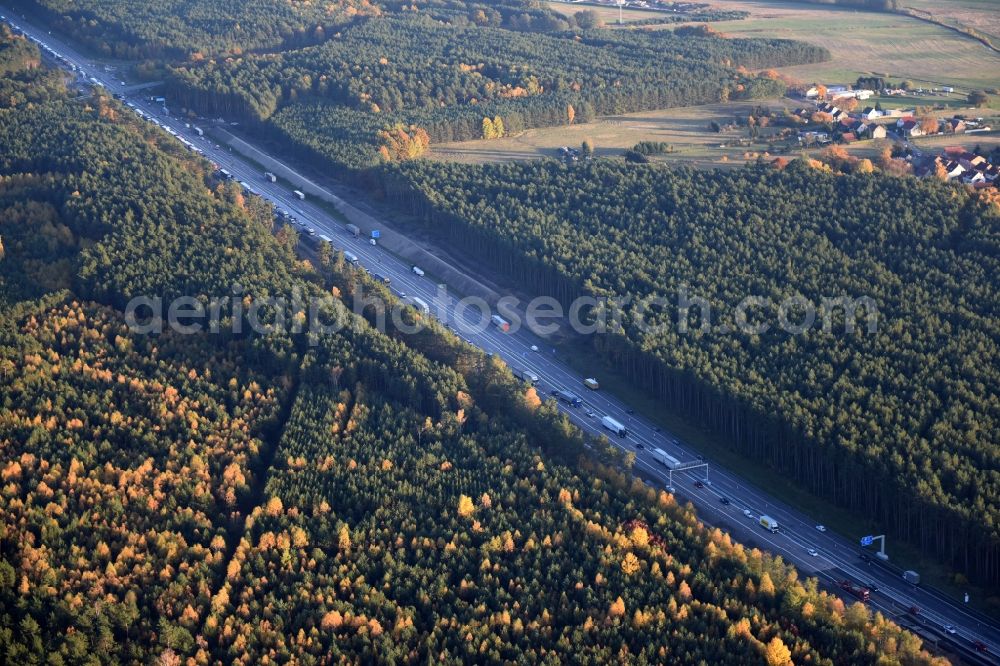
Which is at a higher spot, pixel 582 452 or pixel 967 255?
pixel 967 255

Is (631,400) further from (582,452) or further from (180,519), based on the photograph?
(180,519)

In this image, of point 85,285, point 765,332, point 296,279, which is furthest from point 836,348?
point 85,285

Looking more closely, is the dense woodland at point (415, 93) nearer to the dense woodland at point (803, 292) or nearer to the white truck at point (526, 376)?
the dense woodland at point (803, 292)

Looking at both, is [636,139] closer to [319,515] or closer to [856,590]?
[856,590]

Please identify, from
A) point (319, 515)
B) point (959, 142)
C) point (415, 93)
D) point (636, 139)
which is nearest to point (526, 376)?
point (319, 515)

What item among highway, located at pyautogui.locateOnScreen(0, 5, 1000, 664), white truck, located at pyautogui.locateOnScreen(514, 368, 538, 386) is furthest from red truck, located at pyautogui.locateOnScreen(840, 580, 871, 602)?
white truck, located at pyautogui.locateOnScreen(514, 368, 538, 386)

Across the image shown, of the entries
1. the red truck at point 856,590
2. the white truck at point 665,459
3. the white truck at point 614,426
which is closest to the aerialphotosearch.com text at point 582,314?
the white truck at point 614,426
